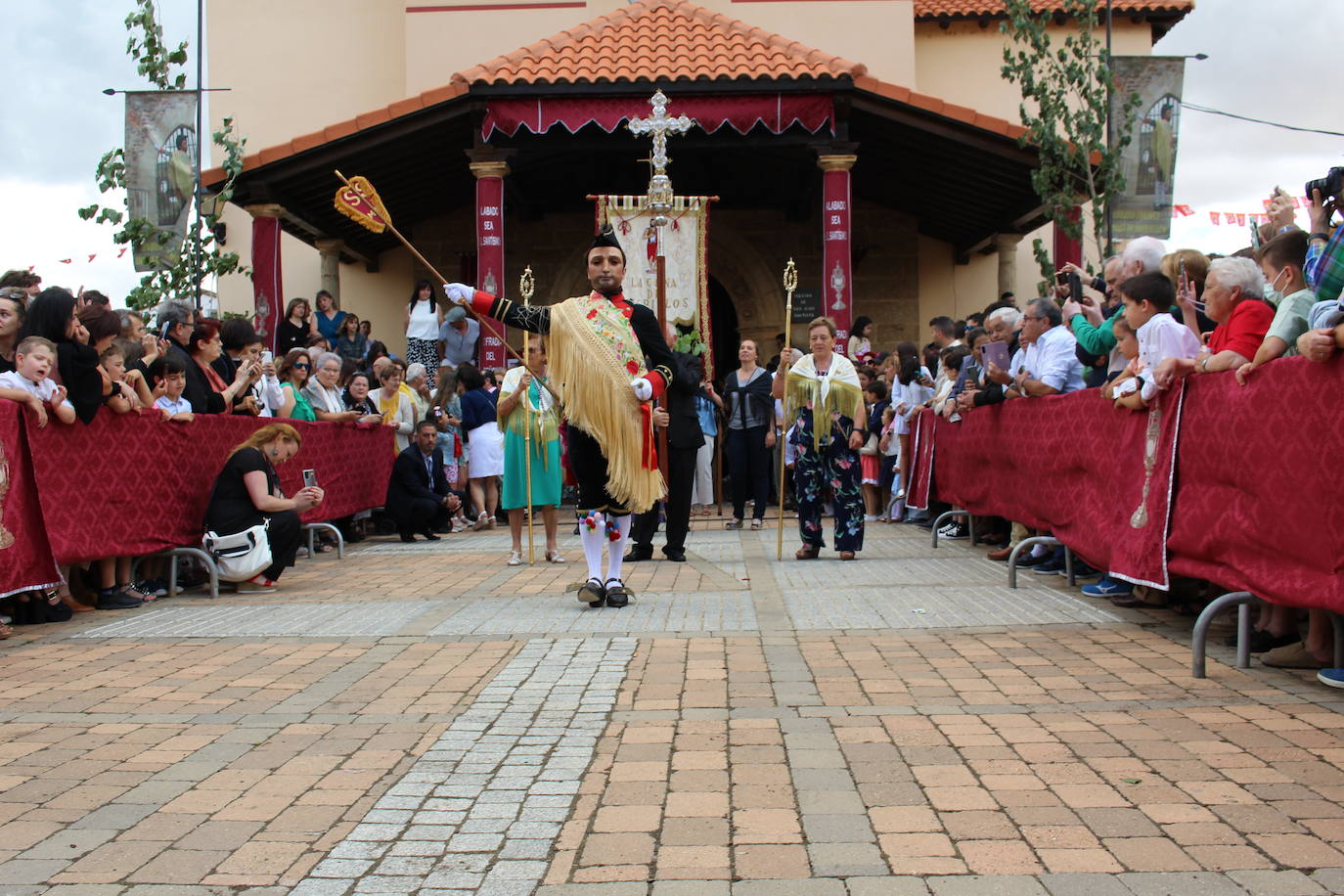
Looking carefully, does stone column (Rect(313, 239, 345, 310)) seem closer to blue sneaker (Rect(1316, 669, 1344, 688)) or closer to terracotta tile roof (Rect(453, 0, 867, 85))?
terracotta tile roof (Rect(453, 0, 867, 85))

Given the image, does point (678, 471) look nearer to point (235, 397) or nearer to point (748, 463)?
point (748, 463)

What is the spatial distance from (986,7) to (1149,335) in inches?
725

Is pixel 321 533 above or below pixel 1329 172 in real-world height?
below

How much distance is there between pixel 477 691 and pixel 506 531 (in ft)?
30.1

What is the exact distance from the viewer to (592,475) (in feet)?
25.2

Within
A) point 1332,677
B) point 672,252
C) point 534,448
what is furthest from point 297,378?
point 1332,677

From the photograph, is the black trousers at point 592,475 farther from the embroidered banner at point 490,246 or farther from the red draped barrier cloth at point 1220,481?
the embroidered banner at point 490,246

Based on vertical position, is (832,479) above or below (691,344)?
below

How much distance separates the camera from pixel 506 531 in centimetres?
1443

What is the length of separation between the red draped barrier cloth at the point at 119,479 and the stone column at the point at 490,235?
5714 millimetres

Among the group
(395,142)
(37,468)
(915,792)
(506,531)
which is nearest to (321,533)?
(506,531)

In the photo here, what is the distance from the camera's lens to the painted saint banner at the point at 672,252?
1503cm

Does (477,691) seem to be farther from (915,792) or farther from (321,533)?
(321,533)

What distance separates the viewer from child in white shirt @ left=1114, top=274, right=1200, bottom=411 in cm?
666
